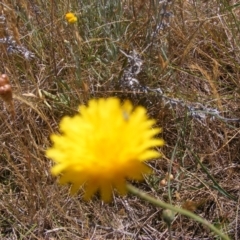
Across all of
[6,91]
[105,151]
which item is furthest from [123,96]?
[105,151]

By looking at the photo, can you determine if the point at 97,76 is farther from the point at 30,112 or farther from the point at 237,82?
the point at 237,82

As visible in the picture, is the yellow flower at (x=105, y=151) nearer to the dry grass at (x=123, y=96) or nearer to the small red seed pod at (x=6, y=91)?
the small red seed pod at (x=6, y=91)

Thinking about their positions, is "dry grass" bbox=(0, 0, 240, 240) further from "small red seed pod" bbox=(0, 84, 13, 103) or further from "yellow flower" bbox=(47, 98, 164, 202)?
"yellow flower" bbox=(47, 98, 164, 202)

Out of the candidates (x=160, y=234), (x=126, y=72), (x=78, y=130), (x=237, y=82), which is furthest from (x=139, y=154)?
(x=237, y=82)

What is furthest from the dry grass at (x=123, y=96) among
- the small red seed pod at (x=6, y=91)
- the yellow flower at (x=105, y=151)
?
the yellow flower at (x=105, y=151)

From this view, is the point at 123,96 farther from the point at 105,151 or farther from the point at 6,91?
the point at 105,151

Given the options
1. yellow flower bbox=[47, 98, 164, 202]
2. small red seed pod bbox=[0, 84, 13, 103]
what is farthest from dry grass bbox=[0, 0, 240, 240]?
yellow flower bbox=[47, 98, 164, 202]
